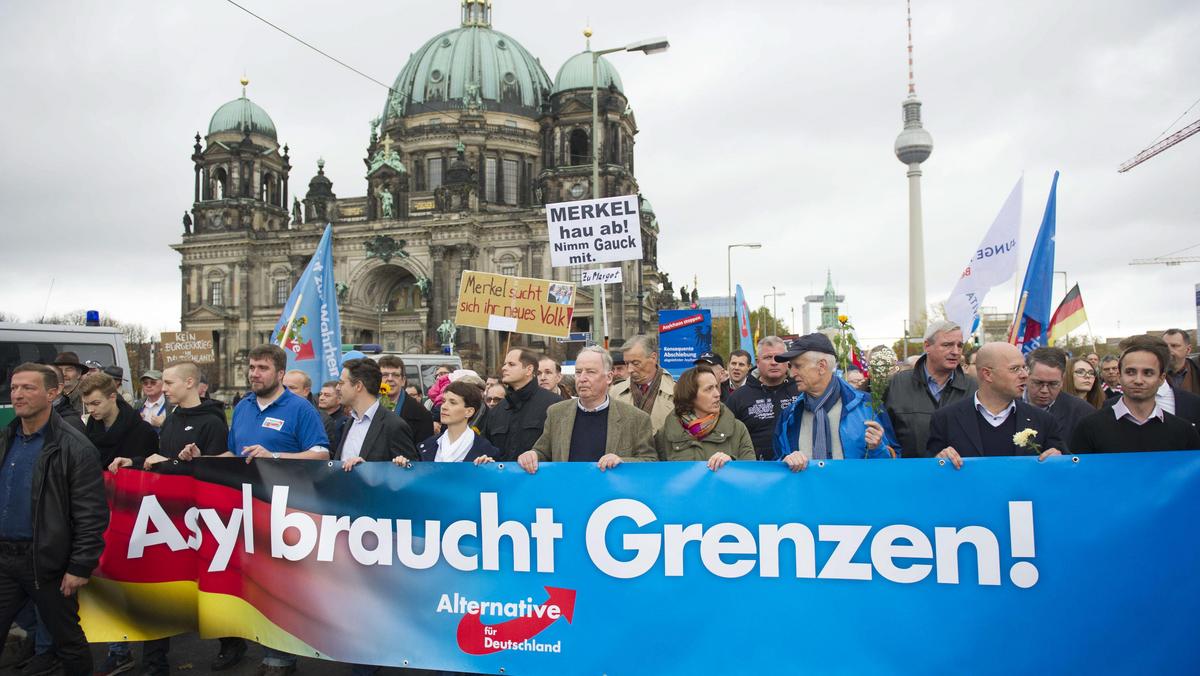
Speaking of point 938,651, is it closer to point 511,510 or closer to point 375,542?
point 511,510

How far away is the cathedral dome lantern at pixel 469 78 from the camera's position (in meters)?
76.0

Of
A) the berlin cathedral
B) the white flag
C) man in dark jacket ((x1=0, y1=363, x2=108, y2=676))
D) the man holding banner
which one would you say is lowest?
man in dark jacket ((x1=0, y1=363, x2=108, y2=676))

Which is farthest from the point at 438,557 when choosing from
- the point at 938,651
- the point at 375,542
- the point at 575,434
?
the point at 938,651

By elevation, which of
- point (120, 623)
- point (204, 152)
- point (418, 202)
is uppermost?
point (204, 152)

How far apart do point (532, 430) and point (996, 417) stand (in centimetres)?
334

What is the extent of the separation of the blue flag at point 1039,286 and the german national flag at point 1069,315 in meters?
6.27

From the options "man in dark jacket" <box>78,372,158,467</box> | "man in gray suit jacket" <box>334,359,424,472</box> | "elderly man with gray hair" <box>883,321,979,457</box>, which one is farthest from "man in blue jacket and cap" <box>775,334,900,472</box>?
"man in dark jacket" <box>78,372,158,467</box>

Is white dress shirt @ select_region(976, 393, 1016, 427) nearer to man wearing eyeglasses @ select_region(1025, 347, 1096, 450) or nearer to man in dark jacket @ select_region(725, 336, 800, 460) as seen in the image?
man wearing eyeglasses @ select_region(1025, 347, 1096, 450)

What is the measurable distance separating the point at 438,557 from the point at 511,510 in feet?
1.91

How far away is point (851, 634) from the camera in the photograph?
4613 mm

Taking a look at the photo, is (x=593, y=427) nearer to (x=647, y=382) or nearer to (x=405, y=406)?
(x=647, y=382)

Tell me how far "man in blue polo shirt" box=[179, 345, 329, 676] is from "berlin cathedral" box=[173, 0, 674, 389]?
57.6 meters

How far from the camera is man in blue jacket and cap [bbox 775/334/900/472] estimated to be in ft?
17.4

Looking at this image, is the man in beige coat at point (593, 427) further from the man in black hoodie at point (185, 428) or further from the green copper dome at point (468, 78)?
the green copper dome at point (468, 78)
